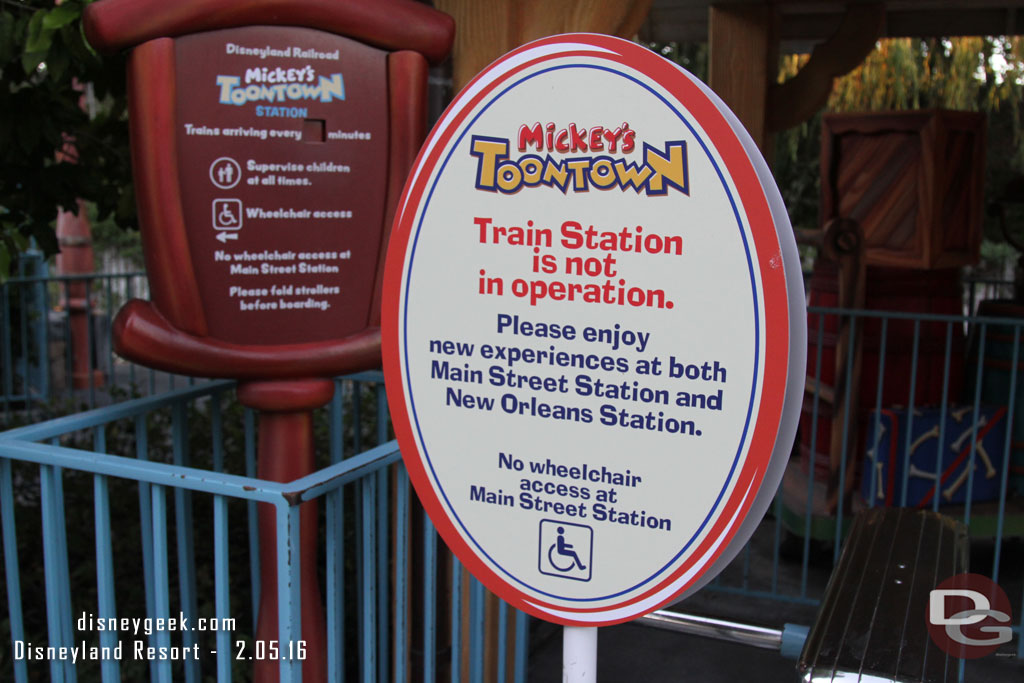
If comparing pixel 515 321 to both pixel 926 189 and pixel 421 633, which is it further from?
pixel 926 189

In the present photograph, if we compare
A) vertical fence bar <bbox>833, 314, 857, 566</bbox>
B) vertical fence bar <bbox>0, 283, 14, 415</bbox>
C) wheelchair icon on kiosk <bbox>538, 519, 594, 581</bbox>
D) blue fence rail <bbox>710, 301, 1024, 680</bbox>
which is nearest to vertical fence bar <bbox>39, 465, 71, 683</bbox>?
wheelchair icon on kiosk <bbox>538, 519, 594, 581</bbox>

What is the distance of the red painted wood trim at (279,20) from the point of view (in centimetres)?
162

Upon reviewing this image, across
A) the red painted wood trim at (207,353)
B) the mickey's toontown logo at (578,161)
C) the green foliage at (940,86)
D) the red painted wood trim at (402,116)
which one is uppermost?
the green foliage at (940,86)

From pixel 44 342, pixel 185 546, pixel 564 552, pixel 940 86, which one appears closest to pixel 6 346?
pixel 44 342

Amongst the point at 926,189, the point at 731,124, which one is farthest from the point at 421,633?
the point at 926,189

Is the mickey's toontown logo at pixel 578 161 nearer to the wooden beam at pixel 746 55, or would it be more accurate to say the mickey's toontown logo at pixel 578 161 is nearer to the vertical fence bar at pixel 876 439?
the vertical fence bar at pixel 876 439

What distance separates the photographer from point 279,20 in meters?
1.70

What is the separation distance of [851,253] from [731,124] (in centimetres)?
246

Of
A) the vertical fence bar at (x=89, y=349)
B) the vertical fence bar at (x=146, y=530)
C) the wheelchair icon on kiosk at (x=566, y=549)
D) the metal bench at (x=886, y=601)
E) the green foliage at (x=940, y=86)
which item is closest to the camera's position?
the wheelchair icon on kiosk at (x=566, y=549)

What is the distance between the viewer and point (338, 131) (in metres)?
1.78

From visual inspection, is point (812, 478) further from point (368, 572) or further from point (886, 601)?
point (368, 572)

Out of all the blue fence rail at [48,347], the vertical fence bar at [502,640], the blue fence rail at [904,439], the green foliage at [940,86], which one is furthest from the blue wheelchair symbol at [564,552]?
the green foliage at [940,86]

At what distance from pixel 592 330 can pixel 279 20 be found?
40.5 inches

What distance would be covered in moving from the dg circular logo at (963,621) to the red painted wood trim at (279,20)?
1.34 meters
